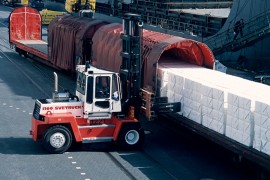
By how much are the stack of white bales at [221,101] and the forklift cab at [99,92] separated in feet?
5.79

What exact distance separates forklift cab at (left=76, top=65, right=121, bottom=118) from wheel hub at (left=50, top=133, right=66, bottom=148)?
101cm

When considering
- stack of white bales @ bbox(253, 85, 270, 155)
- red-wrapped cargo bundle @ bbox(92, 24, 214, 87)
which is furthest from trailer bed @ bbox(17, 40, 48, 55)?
stack of white bales @ bbox(253, 85, 270, 155)

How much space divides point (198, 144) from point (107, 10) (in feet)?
144

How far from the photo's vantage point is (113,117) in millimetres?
18359

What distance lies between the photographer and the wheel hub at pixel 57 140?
57.5 feet

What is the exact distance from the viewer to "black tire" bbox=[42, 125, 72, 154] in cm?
1748

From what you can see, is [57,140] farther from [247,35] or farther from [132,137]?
[247,35]

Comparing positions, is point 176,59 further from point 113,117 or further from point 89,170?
point 89,170

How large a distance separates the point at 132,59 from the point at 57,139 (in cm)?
348

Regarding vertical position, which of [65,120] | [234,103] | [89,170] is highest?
[234,103]

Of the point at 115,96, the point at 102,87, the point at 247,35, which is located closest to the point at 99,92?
the point at 102,87

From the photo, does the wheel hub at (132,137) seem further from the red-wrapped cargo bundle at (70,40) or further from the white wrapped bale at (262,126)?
the red-wrapped cargo bundle at (70,40)

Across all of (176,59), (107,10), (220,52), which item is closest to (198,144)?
(176,59)

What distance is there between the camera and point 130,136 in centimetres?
1823
